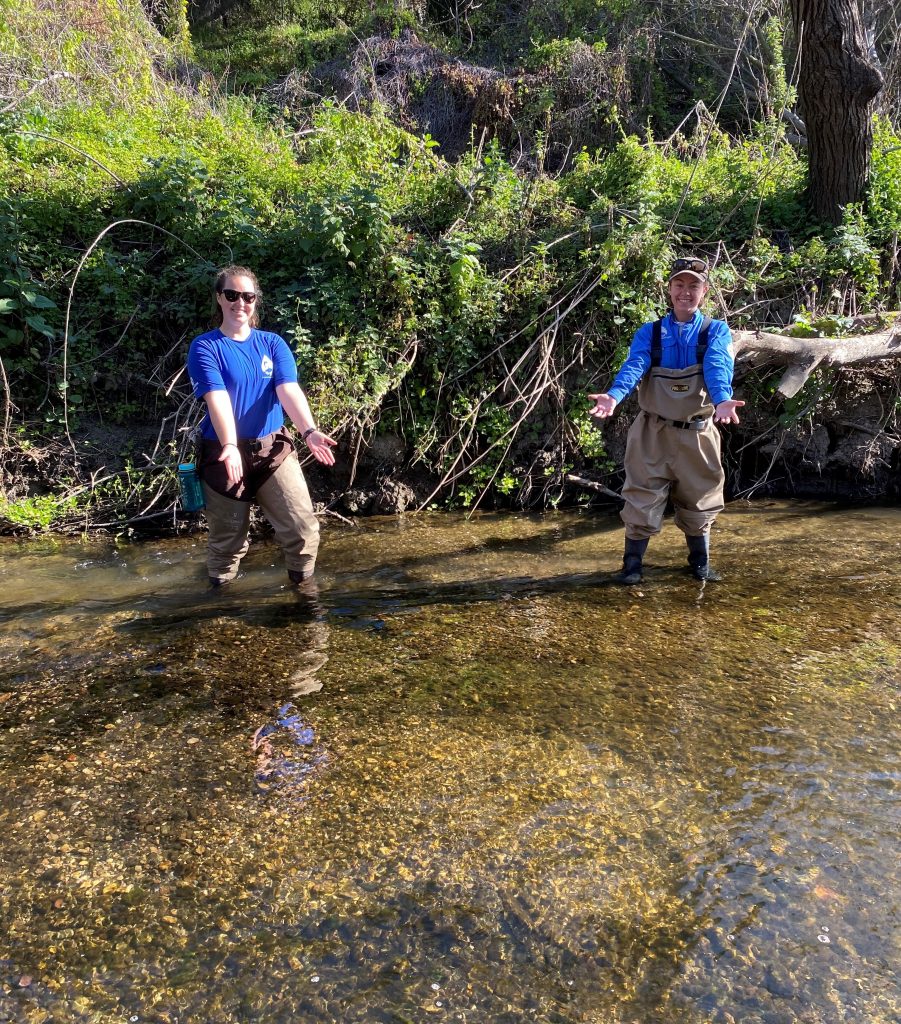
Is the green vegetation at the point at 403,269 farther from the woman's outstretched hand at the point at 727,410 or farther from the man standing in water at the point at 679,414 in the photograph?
the woman's outstretched hand at the point at 727,410

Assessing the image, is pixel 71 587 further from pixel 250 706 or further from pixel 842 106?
pixel 842 106

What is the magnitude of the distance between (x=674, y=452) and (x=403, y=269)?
11.1 ft

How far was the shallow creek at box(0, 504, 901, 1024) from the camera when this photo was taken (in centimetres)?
212

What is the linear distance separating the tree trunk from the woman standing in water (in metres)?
6.50

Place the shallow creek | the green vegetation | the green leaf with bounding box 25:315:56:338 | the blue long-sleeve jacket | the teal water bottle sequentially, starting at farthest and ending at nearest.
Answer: the green vegetation < the green leaf with bounding box 25:315:56:338 < the teal water bottle < the blue long-sleeve jacket < the shallow creek

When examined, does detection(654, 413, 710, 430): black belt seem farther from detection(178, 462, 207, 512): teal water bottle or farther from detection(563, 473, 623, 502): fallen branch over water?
detection(178, 462, 207, 512): teal water bottle

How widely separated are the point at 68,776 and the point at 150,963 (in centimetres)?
110

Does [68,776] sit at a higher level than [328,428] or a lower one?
lower

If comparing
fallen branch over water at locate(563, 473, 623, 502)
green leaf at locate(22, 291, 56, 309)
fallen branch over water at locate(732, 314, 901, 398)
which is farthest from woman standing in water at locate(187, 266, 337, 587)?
fallen branch over water at locate(732, 314, 901, 398)

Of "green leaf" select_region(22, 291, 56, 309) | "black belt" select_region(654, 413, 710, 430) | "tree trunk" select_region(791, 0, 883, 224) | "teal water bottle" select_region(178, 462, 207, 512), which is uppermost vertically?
"tree trunk" select_region(791, 0, 883, 224)

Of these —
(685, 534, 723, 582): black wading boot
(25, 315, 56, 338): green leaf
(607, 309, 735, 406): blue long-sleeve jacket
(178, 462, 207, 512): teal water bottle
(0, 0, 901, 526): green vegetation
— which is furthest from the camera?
(0, 0, 901, 526): green vegetation

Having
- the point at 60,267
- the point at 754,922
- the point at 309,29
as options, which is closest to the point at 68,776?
the point at 754,922

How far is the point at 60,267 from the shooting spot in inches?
286

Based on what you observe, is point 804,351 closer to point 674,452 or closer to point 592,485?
point 592,485
